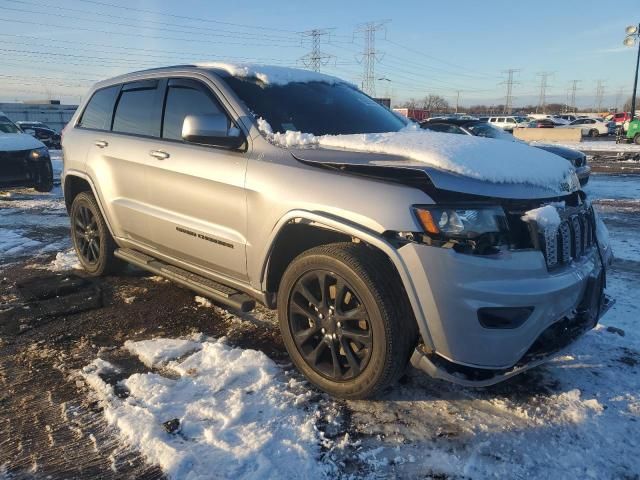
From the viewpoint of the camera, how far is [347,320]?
2770 millimetres

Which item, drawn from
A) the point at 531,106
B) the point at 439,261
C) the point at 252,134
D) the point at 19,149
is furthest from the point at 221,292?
the point at 531,106

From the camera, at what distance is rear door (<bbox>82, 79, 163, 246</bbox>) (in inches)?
161

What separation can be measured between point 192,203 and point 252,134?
0.68m

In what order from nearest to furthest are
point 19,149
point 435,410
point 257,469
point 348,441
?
1. point 257,469
2. point 348,441
3. point 435,410
4. point 19,149

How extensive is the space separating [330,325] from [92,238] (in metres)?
3.17

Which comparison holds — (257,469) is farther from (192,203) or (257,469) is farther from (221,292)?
(192,203)

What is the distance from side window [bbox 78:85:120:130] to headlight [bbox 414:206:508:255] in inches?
135

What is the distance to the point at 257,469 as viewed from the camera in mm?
2287

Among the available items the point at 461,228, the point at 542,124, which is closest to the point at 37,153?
the point at 461,228

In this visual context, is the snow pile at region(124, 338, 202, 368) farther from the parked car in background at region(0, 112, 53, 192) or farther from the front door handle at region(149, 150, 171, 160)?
the parked car in background at region(0, 112, 53, 192)

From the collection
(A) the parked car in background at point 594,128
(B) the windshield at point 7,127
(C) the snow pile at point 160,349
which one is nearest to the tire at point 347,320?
(C) the snow pile at point 160,349

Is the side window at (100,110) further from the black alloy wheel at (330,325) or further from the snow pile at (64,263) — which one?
the black alloy wheel at (330,325)

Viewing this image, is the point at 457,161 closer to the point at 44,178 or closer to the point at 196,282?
the point at 196,282

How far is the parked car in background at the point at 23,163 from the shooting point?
9969 millimetres
